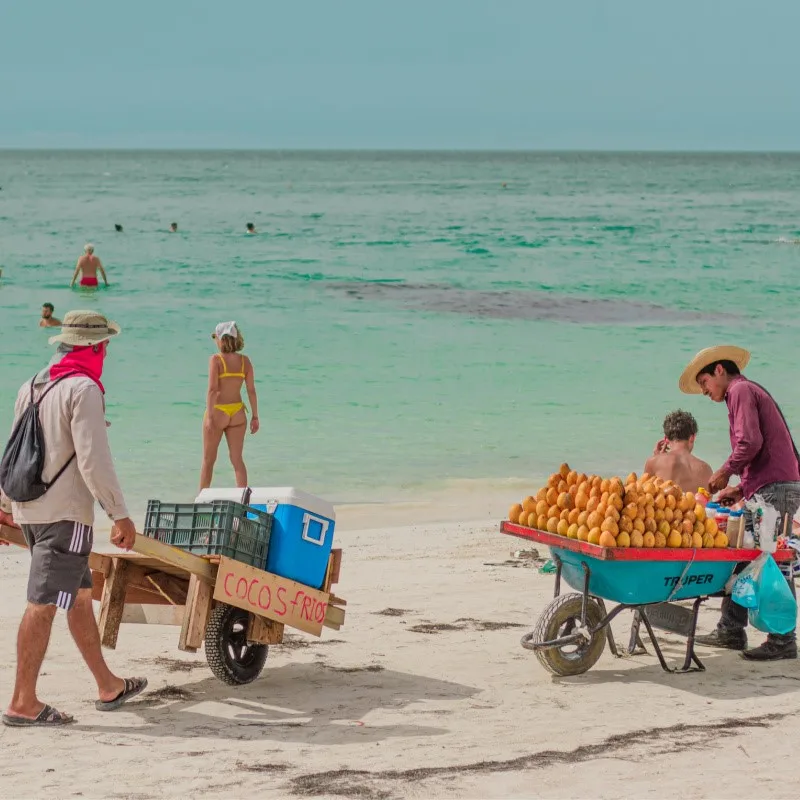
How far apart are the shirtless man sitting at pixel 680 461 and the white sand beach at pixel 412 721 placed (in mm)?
841

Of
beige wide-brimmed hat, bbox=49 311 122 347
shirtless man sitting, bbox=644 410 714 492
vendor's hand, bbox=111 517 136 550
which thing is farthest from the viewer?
shirtless man sitting, bbox=644 410 714 492

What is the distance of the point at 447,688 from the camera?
20.3 feet

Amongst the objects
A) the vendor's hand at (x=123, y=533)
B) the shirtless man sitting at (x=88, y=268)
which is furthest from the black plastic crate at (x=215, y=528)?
the shirtless man sitting at (x=88, y=268)

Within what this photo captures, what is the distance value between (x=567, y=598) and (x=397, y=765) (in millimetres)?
1590

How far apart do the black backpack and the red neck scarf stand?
0.19ft

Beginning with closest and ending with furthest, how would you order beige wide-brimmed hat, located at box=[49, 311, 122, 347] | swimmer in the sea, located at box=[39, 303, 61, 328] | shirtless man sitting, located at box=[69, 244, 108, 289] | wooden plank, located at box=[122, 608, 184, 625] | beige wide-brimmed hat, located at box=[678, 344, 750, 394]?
beige wide-brimmed hat, located at box=[49, 311, 122, 347] → wooden plank, located at box=[122, 608, 184, 625] → beige wide-brimmed hat, located at box=[678, 344, 750, 394] → swimmer in the sea, located at box=[39, 303, 61, 328] → shirtless man sitting, located at box=[69, 244, 108, 289]

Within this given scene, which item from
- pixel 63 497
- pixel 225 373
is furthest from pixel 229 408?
pixel 63 497

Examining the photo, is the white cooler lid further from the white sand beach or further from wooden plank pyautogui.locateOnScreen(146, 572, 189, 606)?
the white sand beach

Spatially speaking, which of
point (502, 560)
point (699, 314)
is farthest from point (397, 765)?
point (699, 314)

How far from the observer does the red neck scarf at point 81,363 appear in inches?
213

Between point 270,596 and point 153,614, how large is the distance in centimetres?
68

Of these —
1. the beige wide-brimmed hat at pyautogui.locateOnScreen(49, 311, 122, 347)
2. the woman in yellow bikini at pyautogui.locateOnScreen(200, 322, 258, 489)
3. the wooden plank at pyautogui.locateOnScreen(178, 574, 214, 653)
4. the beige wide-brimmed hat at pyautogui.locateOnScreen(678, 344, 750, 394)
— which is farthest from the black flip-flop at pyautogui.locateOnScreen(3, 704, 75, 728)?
the woman in yellow bikini at pyautogui.locateOnScreen(200, 322, 258, 489)

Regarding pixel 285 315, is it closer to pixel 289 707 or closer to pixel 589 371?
pixel 589 371

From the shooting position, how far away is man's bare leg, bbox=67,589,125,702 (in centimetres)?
555
